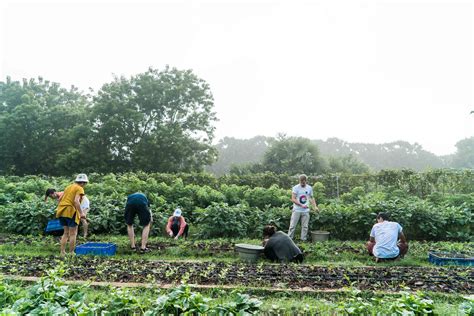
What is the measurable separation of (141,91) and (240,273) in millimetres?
28994

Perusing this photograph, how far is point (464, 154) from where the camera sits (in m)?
54.8

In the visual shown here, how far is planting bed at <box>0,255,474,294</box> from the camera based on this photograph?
17.6 feet

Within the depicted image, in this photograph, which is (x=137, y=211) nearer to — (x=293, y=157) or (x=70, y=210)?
(x=70, y=210)

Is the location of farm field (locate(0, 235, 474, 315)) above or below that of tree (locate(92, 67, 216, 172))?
below

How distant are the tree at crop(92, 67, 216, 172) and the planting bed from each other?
23.7m

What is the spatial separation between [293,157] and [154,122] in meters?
13.1

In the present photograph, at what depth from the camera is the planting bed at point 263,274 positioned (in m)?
5.38

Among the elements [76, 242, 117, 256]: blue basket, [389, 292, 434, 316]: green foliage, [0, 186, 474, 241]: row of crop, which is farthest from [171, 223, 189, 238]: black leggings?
[389, 292, 434, 316]: green foliage

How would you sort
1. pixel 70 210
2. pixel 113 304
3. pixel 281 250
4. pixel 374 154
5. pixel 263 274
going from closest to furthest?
pixel 113 304 → pixel 263 274 → pixel 281 250 → pixel 70 210 → pixel 374 154

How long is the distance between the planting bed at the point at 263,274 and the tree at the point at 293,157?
28292mm

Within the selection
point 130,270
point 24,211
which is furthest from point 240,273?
point 24,211

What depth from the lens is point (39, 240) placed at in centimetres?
899

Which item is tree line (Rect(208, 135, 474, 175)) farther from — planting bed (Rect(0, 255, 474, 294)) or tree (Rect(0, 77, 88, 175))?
planting bed (Rect(0, 255, 474, 294))

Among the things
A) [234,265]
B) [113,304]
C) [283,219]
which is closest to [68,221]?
[234,265]
